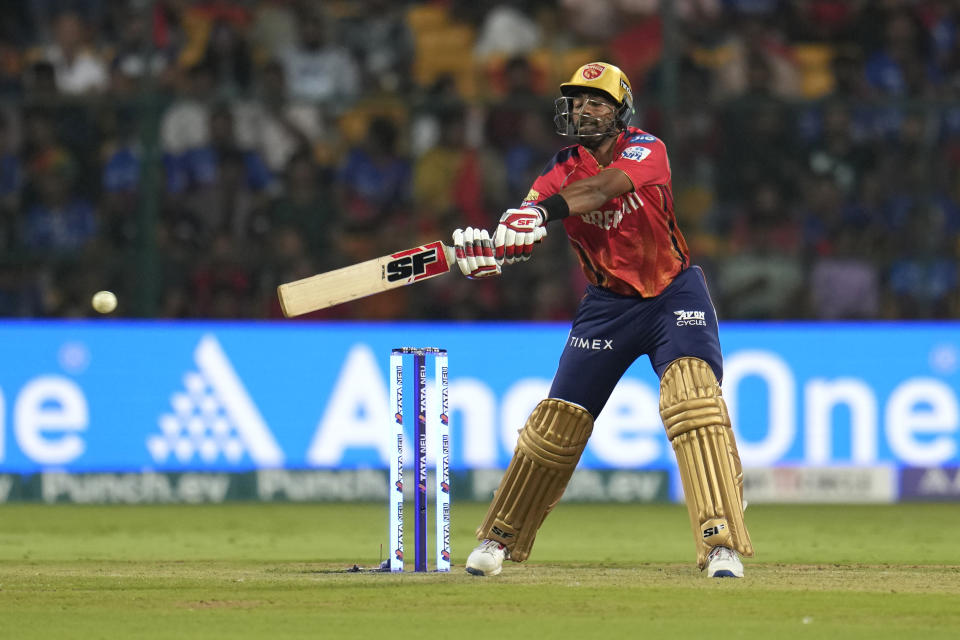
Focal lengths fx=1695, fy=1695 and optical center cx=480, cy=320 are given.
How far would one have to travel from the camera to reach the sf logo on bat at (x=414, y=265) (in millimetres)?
7203

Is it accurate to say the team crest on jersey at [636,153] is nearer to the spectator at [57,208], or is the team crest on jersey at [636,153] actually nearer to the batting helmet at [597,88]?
the batting helmet at [597,88]

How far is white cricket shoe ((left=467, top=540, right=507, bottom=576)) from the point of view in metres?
7.35

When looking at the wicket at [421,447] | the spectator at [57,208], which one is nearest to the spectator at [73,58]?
the spectator at [57,208]

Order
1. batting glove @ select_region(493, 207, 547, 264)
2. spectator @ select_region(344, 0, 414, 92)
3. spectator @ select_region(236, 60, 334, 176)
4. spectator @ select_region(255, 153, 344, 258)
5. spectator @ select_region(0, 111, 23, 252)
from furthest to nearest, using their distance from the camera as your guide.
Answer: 1. spectator @ select_region(344, 0, 414, 92)
2. spectator @ select_region(236, 60, 334, 176)
3. spectator @ select_region(255, 153, 344, 258)
4. spectator @ select_region(0, 111, 23, 252)
5. batting glove @ select_region(493, 207, 547, 264)

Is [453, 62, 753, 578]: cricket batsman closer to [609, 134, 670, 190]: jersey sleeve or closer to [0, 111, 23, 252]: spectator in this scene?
[609, 134, 670, 190]: jersey sleeve

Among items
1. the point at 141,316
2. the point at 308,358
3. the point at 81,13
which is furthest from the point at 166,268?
the point at 81,13

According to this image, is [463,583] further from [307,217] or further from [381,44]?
[381,44]

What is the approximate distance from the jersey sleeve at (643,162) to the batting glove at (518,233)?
0.50 metres

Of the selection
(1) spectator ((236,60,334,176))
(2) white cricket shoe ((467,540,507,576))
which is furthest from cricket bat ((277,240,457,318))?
(1) spectator ((236,60,334,176))

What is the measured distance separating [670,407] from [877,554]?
237 centimetres

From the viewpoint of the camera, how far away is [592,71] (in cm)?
745

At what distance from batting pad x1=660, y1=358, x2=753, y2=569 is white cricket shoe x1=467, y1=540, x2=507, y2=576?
2.87ft

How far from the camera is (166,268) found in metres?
12.8

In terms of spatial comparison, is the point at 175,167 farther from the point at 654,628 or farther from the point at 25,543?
the point at 654,628
